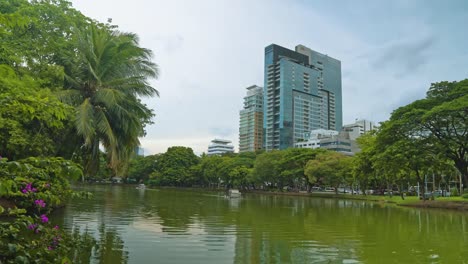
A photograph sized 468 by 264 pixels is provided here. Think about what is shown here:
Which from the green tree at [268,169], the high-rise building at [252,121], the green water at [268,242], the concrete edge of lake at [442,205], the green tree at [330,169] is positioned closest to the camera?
the green water at [268,242]

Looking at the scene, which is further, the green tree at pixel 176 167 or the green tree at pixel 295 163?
the green tree at pixel 176 167

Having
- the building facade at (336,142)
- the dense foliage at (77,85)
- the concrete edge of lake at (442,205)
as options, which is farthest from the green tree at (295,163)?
the building facade at (336,142)

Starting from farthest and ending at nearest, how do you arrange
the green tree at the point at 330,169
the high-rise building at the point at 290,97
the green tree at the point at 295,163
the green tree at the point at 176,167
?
the high-rise building at the point at 290,97, the green tree at the point at 176,167, the green tree at the point at 295,163, the green tree at the point at 330,169

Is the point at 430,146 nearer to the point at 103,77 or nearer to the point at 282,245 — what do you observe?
the point at 282,245

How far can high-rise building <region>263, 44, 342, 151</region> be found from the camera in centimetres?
12475

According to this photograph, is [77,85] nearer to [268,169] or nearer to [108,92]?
[108,92]

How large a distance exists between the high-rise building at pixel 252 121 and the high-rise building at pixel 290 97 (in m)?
13.0

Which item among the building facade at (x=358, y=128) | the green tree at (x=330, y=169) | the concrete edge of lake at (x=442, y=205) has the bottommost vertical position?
the concrete edge of lake at (x=442, y=205)

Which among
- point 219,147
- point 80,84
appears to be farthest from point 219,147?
point 80,84

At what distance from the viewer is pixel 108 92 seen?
12.8 meters

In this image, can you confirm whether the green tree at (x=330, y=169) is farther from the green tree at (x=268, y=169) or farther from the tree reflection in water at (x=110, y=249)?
the tree reflection in water at (x=110, y=249)

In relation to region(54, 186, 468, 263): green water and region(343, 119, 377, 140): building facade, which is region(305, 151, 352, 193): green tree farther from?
region(343, 119, 377, 140): building facade

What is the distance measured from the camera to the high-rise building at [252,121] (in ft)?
466

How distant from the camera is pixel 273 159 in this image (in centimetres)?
5881
